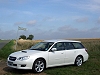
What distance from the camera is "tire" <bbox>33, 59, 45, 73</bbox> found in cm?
969

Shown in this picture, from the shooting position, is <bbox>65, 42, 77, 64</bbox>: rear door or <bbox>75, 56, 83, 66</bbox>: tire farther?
<bbox>75, 56, 83, 66</bbox>: tire

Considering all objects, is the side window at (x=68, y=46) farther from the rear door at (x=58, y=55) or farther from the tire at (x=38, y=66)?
the tire at (x=38, y=66)

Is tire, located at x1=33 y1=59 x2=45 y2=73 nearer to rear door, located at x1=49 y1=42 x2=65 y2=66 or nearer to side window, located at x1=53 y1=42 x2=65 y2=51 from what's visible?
rear door, located at x1=49 y1=42 x2=65 y2=66

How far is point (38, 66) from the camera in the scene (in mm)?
9789

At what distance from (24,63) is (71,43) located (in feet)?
11.4

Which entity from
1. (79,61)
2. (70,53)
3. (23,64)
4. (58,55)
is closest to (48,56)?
(58,55)

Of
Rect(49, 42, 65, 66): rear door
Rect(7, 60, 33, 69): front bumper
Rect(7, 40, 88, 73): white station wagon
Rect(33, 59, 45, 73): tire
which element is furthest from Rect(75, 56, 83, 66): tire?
Rect(7, 60, 33, 69): front bumper

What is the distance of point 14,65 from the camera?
965 cm

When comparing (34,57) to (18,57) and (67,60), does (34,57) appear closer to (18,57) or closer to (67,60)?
(18,57)

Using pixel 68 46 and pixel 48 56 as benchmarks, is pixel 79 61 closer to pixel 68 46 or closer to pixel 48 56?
pixel 68 46

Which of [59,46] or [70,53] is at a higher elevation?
[59,46]

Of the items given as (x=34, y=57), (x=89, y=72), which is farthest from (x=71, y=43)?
(x=34, y=57)

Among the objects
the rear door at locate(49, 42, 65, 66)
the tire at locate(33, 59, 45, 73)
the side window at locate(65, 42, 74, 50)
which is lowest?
the tire at locate(33, 59, 45, 73)

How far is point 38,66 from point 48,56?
75 cm
